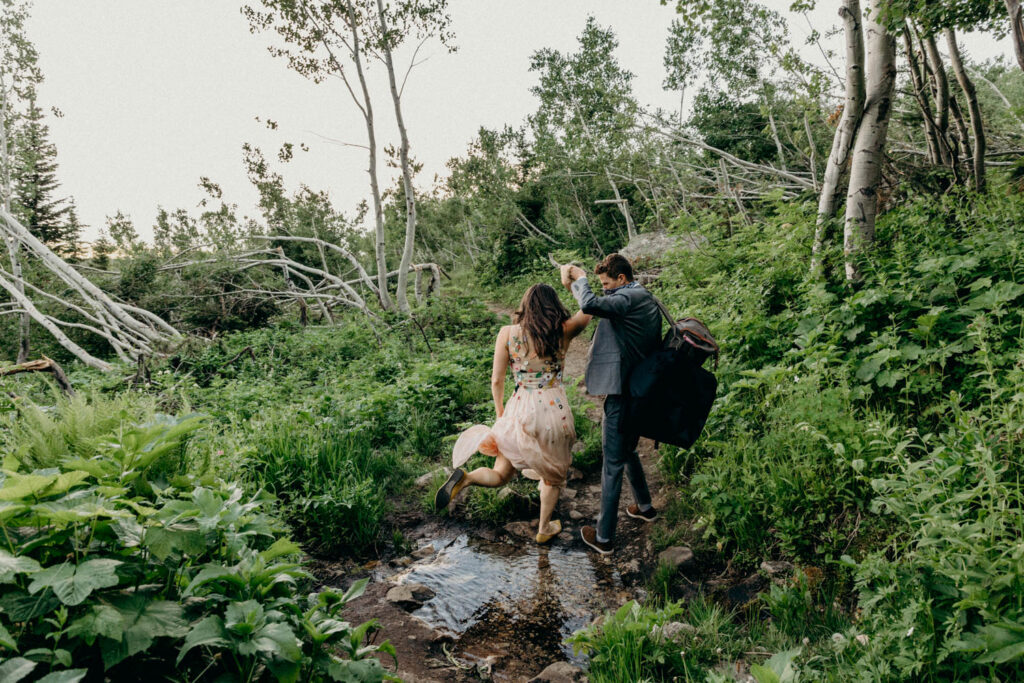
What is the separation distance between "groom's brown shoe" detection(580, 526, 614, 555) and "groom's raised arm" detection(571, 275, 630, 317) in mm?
1812

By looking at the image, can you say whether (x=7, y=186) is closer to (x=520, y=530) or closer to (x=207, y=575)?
(x=520, y=530)

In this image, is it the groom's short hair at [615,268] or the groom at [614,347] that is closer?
the groom at [614,347]

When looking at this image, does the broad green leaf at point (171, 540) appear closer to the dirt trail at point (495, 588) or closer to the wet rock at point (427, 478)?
the dirt trail at point (495, 588)

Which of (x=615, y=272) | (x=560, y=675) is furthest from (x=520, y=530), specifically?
(x=615, y=272)

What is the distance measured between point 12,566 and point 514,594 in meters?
2.93

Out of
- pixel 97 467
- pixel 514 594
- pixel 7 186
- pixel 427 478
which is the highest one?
pixel 7 186

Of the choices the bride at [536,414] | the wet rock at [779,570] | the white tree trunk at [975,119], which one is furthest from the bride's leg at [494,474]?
the white tree trunk at [975,119]

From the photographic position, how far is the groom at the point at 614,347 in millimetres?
3656

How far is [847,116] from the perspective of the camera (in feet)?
15.9

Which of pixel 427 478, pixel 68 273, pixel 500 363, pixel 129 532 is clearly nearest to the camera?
pixel 129 532

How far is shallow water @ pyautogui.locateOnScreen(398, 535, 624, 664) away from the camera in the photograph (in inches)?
120

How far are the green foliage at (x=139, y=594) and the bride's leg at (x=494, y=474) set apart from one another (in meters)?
2.46

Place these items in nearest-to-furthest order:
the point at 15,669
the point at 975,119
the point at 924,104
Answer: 1. the point at 15,669
2. the point at 975,119
3. the point at 924,104

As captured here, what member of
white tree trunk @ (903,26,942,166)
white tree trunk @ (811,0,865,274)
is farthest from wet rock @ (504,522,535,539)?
white tree trunk @ (903,26,942,166)
